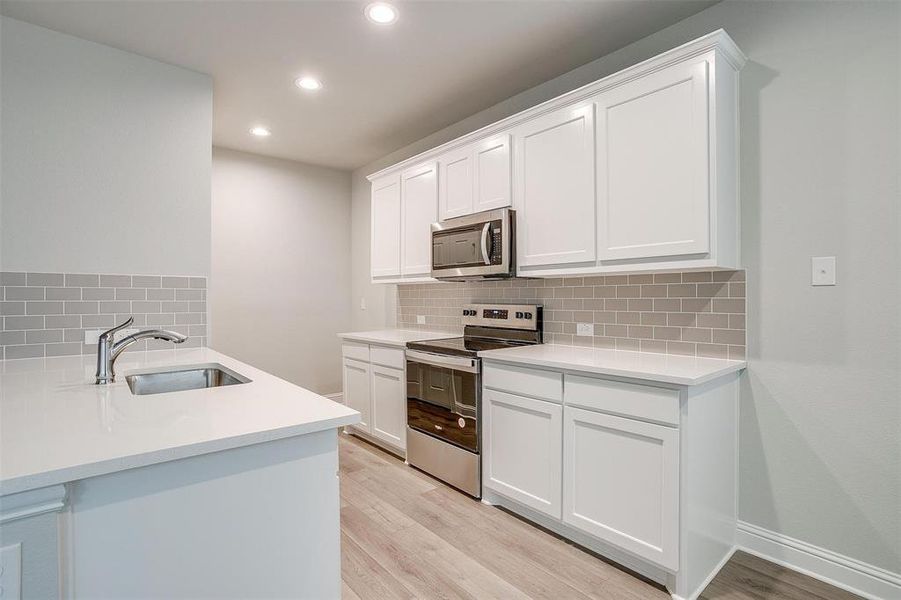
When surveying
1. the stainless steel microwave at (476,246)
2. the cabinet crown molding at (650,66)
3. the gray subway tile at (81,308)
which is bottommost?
the gray subway tile at (81,308)

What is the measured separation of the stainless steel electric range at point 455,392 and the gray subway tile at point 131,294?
1652mm

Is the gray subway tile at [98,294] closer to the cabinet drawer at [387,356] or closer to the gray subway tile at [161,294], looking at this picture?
the gray subway tile at [161,294]

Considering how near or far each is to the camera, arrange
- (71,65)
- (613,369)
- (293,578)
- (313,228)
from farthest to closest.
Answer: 1. (313,228)
2. (71,65)
3. (613,369)
4. (293,578)

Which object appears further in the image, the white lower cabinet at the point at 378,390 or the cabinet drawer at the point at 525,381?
the white lower cabinet at the point at 378,390

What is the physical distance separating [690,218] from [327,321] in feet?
12.6

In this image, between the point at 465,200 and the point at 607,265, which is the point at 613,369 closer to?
the point at 607,265

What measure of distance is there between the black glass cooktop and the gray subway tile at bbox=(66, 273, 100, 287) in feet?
6.09

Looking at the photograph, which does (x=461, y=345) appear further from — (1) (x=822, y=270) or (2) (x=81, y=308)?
(2) (x=81, y=308)

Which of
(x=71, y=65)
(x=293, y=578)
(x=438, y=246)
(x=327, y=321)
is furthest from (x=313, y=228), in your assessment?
(x=293, y=578)

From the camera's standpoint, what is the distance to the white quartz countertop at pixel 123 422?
888 millimetres

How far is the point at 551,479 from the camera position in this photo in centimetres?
223

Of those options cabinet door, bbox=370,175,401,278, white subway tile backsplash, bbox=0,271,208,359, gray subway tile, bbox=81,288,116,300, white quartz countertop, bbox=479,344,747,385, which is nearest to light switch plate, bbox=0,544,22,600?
white quartz countertop, bbox=479,344,747,385

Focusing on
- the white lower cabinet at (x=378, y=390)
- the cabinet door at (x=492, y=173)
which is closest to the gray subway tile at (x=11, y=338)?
the white lower cabinet at (x=378, y=390)

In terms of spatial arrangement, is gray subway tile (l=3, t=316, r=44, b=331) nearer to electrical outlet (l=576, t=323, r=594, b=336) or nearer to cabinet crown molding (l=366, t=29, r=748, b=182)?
cabinet crown molding (l=366, t=29, r=748, b=182)
